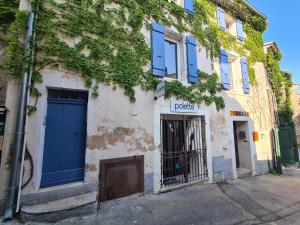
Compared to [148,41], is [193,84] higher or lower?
lower

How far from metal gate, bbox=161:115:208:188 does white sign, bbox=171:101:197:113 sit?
12.6 inches

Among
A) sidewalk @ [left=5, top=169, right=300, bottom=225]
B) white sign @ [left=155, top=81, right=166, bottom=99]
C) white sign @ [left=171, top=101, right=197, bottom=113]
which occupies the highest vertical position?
white sign @ [left=155, top=81, right=166, bottom=99]

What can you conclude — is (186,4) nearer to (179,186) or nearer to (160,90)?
(160,90)

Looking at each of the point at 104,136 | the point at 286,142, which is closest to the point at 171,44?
the point at 104,136

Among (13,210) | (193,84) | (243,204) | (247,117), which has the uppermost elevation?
(193,84)

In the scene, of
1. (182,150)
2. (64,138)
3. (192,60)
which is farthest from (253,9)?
(64,138)

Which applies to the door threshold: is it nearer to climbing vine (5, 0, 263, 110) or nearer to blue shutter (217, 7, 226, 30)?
climbing vine (5, 0, 263, 110)

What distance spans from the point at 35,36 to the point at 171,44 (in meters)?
4.09

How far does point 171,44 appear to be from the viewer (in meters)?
6.57

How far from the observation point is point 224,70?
7.54 m

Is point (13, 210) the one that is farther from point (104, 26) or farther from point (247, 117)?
point (247, 117)

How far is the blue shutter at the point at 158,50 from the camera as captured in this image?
5551 millimetres

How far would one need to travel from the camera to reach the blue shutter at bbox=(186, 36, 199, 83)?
6305 millimetres

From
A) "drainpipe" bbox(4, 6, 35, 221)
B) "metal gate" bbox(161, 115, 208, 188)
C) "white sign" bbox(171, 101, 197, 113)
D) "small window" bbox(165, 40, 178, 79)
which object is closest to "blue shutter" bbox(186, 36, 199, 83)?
"small window" bbox(165, 40, 178, 79)
